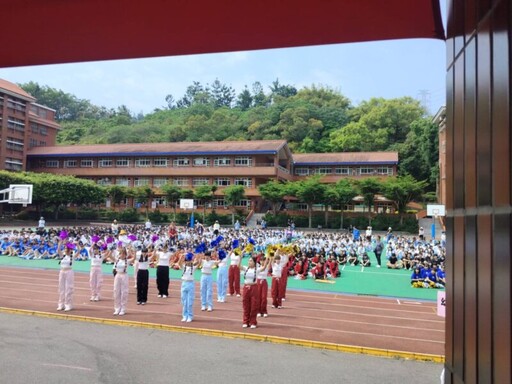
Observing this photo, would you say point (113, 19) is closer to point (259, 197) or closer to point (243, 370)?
point (243, 370)

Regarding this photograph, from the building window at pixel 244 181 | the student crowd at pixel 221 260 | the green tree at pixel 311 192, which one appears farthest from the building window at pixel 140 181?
the student crowd at pixel 221 260

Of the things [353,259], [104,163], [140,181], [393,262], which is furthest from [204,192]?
[393,262]

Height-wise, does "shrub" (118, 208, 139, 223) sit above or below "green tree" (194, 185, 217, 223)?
below

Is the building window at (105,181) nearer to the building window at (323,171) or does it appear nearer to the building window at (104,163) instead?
the building window at (104,163)

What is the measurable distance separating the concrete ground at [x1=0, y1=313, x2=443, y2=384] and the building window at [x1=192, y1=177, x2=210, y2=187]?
40738mm

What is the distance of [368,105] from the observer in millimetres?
69500

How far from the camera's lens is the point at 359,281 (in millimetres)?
18266

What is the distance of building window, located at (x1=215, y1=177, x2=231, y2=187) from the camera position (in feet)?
164

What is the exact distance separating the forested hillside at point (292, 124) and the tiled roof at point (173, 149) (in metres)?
13.9

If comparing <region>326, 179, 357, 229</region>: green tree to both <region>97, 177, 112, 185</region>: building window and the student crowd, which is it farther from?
<region>97, 177, 112, 185</region>: building window

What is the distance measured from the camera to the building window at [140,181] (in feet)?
173

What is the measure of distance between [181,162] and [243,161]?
763 cm

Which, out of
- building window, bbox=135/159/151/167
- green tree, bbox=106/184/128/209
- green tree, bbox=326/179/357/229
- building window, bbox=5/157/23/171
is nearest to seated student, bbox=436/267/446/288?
green tree, bbox=326/179/357/229

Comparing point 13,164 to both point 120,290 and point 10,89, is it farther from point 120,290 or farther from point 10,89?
point 120,290
